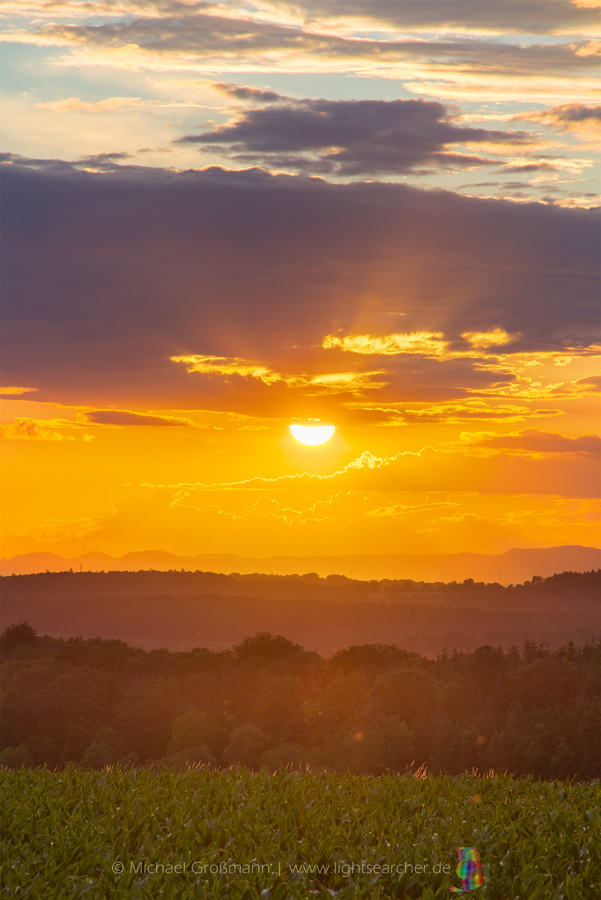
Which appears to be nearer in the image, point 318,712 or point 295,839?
point 295,839

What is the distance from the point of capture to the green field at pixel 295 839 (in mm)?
10938

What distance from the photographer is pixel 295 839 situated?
12695 millimetres

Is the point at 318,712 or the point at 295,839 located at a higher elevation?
the point at 295,839

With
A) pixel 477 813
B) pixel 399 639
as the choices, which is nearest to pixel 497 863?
pixel 477 813

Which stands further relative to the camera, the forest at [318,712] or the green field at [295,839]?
the forest at [318,712]

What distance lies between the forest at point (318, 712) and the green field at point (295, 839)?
34.4 meters

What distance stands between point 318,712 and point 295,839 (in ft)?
175

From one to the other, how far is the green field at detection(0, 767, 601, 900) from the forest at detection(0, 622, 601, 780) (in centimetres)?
3444

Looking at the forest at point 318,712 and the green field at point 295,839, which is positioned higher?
the green field at point 295,839

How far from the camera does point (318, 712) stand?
63.7 m

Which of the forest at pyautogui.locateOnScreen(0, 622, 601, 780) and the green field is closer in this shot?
the green field

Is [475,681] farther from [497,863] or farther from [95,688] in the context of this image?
[497,863]

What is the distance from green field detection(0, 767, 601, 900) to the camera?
1094cm

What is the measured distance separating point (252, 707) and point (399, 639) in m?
131
